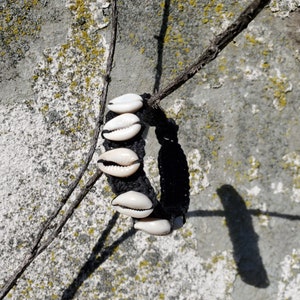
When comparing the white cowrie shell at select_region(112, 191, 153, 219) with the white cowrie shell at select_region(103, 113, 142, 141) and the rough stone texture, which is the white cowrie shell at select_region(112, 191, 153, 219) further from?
the rough stone texture

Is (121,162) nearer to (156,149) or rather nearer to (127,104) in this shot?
(127,104)

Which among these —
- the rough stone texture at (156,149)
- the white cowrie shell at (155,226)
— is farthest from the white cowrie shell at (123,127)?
the rough stone texture at (156,149)

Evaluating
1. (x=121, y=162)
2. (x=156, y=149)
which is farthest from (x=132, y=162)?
(x=156, y=149)

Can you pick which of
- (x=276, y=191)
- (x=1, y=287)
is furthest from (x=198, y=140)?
(x=1, y=287)

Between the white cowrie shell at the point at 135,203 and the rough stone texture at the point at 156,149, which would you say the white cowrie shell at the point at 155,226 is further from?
the rough stone texture at the point at 156,149

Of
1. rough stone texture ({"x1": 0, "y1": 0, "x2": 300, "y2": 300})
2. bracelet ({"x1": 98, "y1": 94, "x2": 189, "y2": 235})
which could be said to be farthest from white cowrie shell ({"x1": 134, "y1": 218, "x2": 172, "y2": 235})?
rough stone texture ({"x1": 0, "y1": 0, "x2": 300, "y2": 300})
